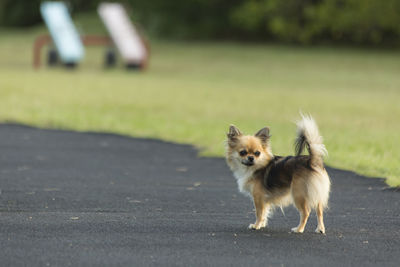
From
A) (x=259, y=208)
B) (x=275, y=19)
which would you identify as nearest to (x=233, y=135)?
(x=259, y=208)

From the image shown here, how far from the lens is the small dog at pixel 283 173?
7.73 meters

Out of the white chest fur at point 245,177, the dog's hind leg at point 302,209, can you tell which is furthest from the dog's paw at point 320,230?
the white chest fur at point 245,177

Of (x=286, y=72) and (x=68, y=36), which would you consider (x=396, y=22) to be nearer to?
(x=286, y=72)

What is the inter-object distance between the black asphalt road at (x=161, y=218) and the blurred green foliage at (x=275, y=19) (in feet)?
101

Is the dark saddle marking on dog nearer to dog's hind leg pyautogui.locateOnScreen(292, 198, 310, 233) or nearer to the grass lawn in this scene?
dog's hind leg pyautogui.locateOnScreen(292, 198, 310, 233)

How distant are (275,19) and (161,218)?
37.0m

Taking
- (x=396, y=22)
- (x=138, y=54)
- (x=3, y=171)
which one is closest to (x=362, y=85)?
(x=138, y=54)

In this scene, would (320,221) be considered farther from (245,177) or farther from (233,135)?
(233,135)

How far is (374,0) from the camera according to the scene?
43.3 m

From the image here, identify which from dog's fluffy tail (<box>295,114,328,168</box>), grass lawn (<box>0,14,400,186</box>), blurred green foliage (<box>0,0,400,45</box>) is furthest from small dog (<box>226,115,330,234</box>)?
blurred green foliage (<box>0,0,400,45</box>)

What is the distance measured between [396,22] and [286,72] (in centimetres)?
964

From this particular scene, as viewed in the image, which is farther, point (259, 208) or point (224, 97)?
point (224, 97)

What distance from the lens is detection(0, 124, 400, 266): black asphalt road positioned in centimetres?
700

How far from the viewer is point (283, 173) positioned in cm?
787
